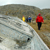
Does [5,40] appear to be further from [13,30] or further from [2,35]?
[13,30]

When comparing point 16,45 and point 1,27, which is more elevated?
point 1,27

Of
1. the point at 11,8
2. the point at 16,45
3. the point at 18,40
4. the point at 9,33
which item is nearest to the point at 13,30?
the point at 9,33

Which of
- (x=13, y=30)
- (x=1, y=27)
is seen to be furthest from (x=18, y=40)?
(x=1, y=27)

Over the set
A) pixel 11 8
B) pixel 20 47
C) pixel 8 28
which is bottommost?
pixel 11 8

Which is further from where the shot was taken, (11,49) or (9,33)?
(9,33)

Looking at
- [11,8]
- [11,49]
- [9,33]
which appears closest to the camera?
[11,49]

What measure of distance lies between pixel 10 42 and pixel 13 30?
A: 286 millimetres

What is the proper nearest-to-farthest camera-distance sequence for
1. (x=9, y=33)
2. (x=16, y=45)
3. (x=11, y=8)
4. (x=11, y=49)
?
(x=11, y=49)
(x=16, y=45)
(x=9, y=33)
(x=11, y=8)

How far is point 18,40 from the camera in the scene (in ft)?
5.12

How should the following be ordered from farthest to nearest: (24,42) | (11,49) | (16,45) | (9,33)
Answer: (9,33) < (24,42) < (16,45) < (11,49)

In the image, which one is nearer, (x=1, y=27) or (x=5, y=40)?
(x=5, y=40)

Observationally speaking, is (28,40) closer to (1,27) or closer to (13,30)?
(13,30)

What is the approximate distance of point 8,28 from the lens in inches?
65.9

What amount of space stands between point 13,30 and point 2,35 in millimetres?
272
